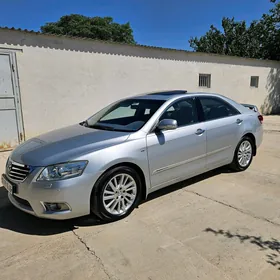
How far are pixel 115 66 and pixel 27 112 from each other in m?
3.40

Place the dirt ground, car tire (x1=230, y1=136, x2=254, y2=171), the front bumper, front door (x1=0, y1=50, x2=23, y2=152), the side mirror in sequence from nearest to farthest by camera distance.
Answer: the dirt ground → the front bumper → the side mirror → car tire (x1=230, y1=136, x2=254, y2=171) → front door (x1=0, y1=50, x2=23, y2=152)

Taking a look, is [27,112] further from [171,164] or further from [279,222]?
[279,222]

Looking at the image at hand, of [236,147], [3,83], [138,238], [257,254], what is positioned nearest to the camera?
[257,254]

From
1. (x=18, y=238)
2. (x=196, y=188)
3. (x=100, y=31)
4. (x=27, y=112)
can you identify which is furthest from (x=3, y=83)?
(x=100, y=31)

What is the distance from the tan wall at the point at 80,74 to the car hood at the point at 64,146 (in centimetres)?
437

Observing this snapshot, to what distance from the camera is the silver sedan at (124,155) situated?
2.72 meters

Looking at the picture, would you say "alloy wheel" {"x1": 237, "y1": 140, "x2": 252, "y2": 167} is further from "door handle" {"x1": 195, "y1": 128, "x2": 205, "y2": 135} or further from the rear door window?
"door handle" {"x1": 195, "y1": 128, "x2": 205, "y2": 135}

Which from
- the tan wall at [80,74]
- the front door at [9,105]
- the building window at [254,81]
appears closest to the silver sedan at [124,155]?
the front door at [9,105]

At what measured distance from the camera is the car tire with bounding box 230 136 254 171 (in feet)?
14.9

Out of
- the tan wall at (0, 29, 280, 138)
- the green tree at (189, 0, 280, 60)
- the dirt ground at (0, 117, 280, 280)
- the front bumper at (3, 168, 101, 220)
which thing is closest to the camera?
the dirt ground at (0, 117, 280, 280)

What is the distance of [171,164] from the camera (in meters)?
3.51

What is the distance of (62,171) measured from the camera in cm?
269

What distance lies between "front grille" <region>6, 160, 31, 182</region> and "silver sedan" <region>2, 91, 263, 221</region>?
11 mm

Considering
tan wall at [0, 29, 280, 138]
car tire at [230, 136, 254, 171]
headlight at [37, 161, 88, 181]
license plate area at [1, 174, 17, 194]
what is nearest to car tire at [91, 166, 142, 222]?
headlight at [37, 161, 88, 181]
